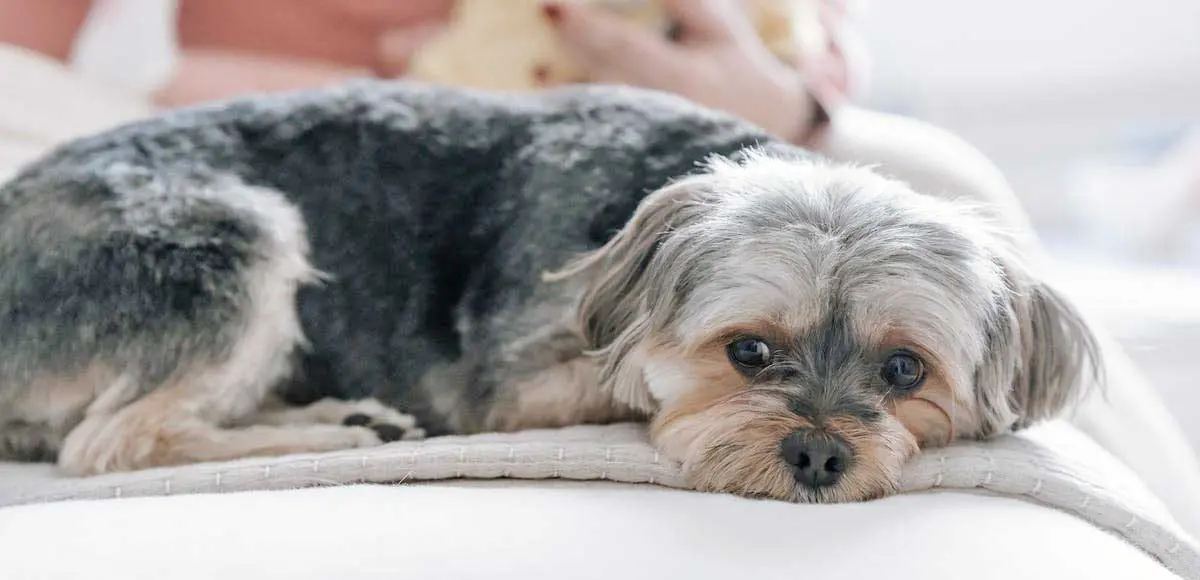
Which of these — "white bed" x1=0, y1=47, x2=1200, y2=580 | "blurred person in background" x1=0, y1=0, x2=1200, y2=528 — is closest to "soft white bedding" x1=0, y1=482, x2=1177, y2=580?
"white bed" x1=0, y1=47, x2=1200, y2=580

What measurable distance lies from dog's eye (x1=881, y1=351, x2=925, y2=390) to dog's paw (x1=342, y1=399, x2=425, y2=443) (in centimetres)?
85

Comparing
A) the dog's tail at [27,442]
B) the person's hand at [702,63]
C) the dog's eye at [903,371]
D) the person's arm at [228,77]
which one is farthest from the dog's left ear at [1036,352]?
the person's arm at [228,77]

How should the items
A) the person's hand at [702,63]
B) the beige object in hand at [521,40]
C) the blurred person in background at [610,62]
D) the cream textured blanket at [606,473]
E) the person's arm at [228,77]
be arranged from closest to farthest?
the cream textured blanket at [606,473], the blurred person in background at [610,62], the person's hand at [702,63], the beige object in hand at [521,40], the person's arm at [228,77]

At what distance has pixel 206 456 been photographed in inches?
73.2

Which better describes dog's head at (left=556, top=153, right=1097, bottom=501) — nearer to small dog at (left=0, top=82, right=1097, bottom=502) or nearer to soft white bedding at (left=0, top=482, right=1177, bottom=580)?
small dog at (left=0, top=82, right=1097, bottom=502)

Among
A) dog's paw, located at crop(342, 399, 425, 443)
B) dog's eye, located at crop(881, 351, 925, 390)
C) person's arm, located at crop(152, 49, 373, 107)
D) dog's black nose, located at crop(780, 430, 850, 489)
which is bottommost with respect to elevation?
dog's paw, located at crop(342, 399, 425, 443)

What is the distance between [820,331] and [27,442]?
1.43m

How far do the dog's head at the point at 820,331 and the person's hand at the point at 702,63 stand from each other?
27.3 inches

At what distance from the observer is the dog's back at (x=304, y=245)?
1.86m

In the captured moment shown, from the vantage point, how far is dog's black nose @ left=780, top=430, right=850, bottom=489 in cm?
148

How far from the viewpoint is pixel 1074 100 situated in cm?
400

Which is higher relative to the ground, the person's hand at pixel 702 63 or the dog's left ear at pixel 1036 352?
the person's hand at pixel 702 63

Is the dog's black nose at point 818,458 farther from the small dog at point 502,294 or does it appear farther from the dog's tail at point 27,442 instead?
the dog's tail at point 27,442

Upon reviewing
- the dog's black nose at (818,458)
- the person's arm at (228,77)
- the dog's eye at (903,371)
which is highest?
the person's arm at (228,77)
